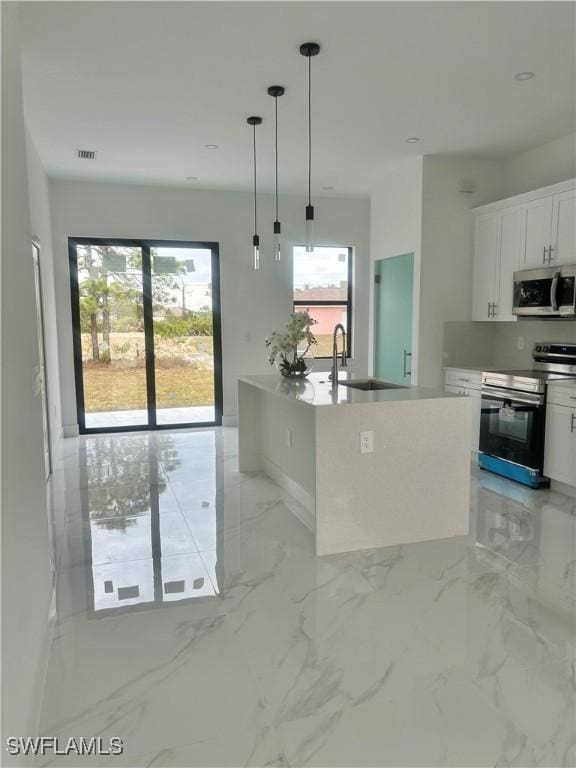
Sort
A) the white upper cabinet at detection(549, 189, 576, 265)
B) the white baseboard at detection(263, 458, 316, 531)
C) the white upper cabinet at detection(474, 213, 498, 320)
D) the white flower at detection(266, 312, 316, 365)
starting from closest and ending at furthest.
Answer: the white baseboard at detection(263, 458, 316, 531), the white flower at detection(266, 312, 316, 365), the white upper cabinet at detection(549, 189, 576, 265), the white upper cabinet at detection(474, 213, 498, 320)

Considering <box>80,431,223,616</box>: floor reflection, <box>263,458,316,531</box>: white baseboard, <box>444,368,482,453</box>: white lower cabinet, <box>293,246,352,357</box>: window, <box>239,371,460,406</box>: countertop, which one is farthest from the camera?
<box>293,246,352,357</box>: window

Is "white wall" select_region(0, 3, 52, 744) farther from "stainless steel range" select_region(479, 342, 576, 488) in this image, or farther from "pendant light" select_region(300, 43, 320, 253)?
"stainless steel range" select_region(479, 342, 576, 488)

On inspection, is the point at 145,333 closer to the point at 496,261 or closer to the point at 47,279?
the point at 47,279

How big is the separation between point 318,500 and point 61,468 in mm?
3010

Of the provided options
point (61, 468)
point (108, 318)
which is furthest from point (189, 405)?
point (61, 468)

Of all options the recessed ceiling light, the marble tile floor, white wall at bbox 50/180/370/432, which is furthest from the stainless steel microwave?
white wall at bbox 50/180/370/432

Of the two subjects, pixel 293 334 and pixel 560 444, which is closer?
pixel 293 334

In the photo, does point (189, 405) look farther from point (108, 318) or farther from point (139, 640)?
point (139, 640)

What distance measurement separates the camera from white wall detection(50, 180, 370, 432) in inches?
250

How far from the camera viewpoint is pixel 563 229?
4.43 meters

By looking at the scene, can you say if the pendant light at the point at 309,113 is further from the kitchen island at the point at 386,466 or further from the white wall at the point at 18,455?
the white wall at the point at 18,455

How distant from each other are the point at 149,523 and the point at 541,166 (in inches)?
182

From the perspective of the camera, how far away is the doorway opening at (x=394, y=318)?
19.0 feet

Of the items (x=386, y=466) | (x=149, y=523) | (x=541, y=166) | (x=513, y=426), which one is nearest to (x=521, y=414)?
(x=513, y=426)
